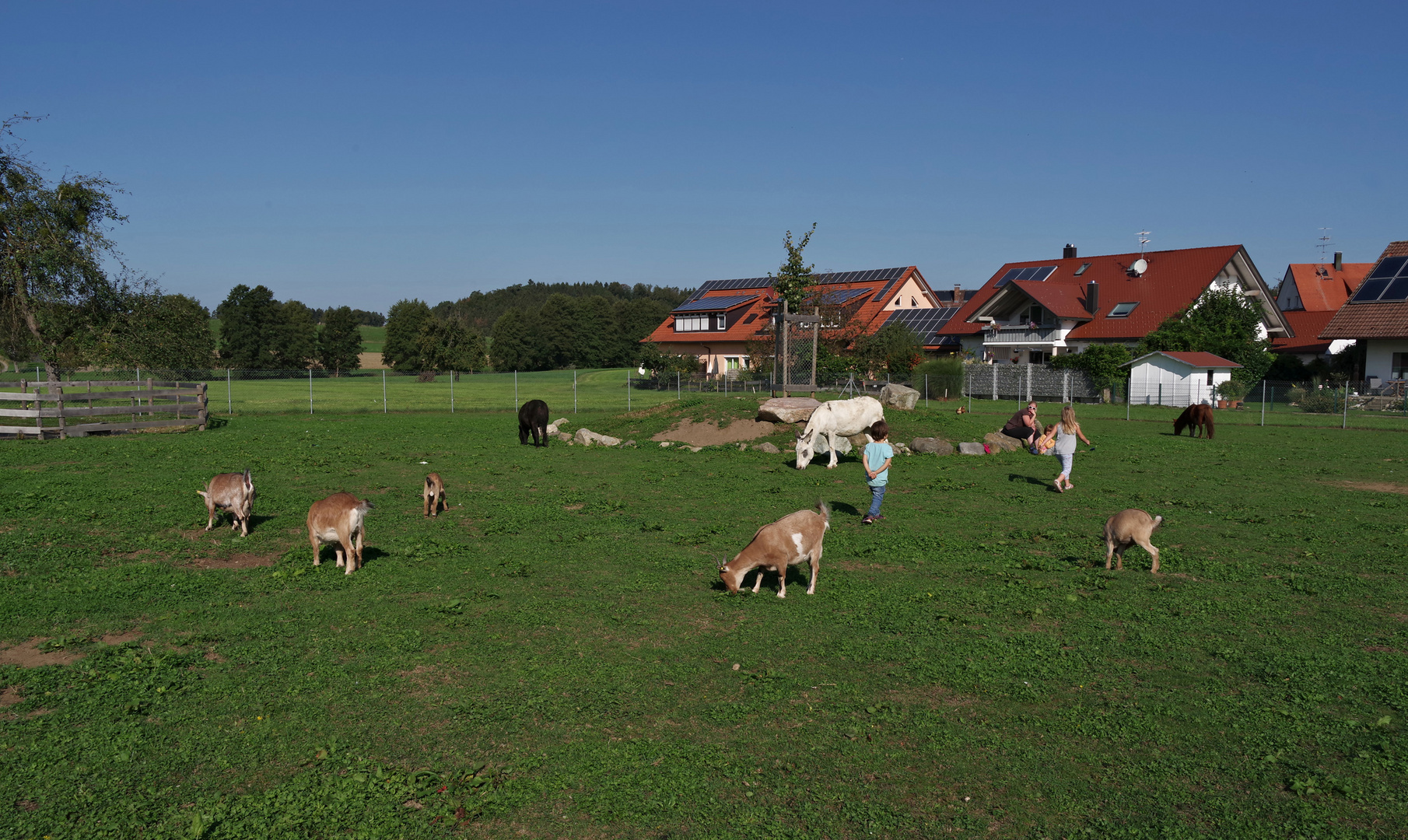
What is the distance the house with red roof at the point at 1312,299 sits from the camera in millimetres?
56659

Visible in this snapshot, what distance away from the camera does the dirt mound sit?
23.7m

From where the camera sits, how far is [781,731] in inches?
237

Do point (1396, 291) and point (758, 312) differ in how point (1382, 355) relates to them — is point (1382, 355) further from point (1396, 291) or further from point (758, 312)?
point (758, 312)

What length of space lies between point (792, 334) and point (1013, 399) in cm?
2469

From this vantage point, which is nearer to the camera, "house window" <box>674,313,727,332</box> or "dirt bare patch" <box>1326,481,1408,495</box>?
"dirt bare patch" <box>1326,481,1408,495</box>

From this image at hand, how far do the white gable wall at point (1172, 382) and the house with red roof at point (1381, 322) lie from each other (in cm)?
832

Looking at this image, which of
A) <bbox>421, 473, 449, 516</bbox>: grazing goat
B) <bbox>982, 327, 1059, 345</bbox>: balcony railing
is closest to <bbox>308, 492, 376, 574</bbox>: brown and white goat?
<bbox>421, 473, 449, 516</bbox>: grazing goat

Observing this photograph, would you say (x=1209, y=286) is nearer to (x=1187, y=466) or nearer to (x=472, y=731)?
(x=1187, y=466)

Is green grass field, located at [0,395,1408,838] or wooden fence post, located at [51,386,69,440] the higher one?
wooden fence post, located at [51,386,69,440]

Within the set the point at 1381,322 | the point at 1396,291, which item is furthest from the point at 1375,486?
the point at 1396,291

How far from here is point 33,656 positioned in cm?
727

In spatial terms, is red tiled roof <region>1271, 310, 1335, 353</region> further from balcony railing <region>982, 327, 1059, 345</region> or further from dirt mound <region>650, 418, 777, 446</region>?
dirt mound <region>650, 418, 777, 446</region>

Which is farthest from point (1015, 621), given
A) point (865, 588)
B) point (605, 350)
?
point (605, 350)

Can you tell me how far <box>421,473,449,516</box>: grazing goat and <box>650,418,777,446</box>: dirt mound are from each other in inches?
429
